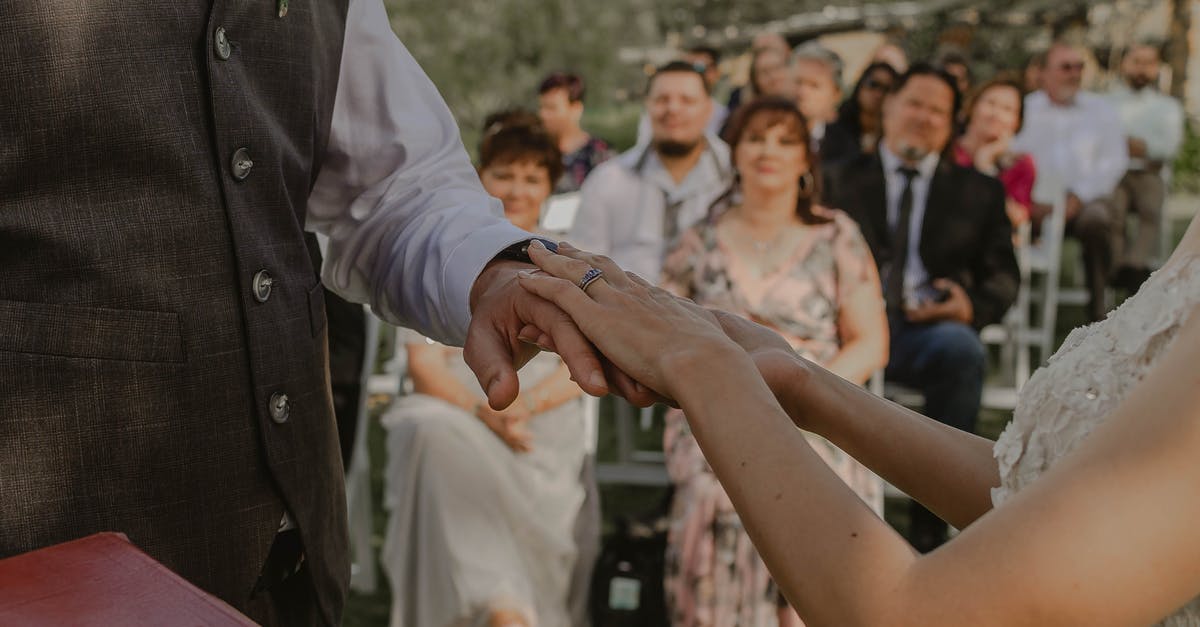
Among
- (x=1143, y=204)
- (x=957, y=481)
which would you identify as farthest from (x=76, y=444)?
(x=1143, y=204)

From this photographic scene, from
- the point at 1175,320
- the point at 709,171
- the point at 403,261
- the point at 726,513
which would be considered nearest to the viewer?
the point at 1175,320

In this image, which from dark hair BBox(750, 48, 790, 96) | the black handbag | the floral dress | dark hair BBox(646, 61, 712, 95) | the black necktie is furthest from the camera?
dark hair BBox(750, 48, 790, 96)

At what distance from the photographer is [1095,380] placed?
133cm

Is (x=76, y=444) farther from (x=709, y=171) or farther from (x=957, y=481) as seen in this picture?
(x=709, y=171)

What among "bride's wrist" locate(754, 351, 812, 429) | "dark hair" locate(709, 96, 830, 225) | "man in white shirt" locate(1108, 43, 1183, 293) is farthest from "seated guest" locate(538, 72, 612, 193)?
"bride's wrist" locate(754, 351, 812, 429)

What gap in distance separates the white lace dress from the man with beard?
3.70 meters

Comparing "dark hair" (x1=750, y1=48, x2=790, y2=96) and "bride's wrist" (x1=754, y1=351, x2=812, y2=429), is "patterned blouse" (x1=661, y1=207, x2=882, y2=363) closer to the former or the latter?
"bride's wrist" (x1=754, y1=351, x2=812, y2=429)

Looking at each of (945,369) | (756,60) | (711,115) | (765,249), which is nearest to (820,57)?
(756,60)

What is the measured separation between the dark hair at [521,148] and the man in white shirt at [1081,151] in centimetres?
427

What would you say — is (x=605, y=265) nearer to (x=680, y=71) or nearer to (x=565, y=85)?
(x=680, y=71)

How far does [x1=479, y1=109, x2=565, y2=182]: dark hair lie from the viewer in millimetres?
4621

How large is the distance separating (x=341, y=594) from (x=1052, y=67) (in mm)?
8316

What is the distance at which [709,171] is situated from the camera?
5.56 meters

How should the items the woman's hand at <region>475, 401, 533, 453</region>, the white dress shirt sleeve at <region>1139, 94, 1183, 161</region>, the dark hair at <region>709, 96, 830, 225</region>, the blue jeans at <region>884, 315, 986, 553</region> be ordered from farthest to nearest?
the white dress shirt sleeve at <region>1139, 94, 1183, 161</region> → the blue jeans at <region>884, 315, 986, 553</region> → the dark hair at <region>709, 96, 830, 225</region> → the woman's hand at <region>475, 401, 533, 453</region>
